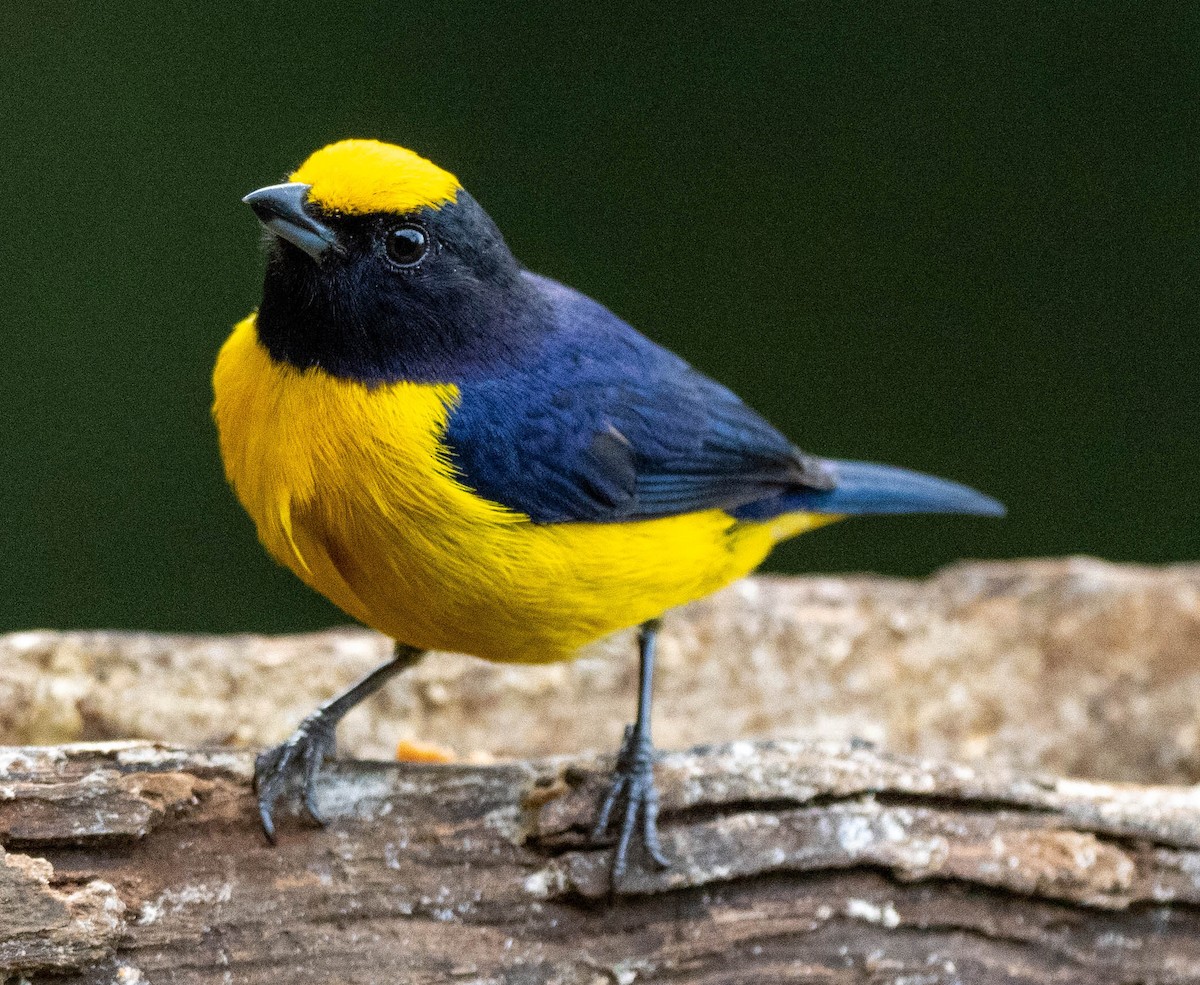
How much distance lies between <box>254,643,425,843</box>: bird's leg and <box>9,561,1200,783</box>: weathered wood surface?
892 mm

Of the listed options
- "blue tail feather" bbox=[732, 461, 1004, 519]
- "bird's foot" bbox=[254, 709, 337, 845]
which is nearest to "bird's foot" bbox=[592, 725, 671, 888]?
"bird's foot" bbox=[254, 709, 337, 845]

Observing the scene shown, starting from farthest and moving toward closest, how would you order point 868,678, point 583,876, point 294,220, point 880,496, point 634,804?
point 868,678 < point 880,496 < point 634,804 < point 583,876 < point 294,220

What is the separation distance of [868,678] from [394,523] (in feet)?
8.06

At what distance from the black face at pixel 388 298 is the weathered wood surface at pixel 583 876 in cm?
91

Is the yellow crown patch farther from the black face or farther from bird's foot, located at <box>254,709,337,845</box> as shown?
bird's foot, located at <box>254,709,337,845</box>

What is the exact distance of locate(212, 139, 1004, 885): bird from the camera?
2.87 m

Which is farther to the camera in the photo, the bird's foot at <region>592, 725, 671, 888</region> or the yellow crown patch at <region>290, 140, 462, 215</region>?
the bird's foot at <region>592, 725, 671, 888</region>

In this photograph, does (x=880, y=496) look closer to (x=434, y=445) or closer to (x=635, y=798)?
(x=635, y=798)

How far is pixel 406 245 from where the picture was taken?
290cm

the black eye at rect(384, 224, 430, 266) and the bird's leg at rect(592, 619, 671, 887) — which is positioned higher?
the black eye at rect(384, 224, 430, 266)

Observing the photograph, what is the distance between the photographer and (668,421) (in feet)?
11.3

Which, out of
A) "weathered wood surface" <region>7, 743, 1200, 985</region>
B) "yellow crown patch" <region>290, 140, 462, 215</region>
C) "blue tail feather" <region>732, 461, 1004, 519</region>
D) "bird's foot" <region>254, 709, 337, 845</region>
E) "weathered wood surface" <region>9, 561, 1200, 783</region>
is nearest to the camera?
"weathered wood surface" <region>7, 743, 1200, 985</region>

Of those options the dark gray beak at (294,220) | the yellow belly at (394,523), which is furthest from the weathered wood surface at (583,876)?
the dark gray beak at (294,220)

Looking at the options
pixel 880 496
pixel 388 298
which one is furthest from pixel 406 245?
pixel 880 496
